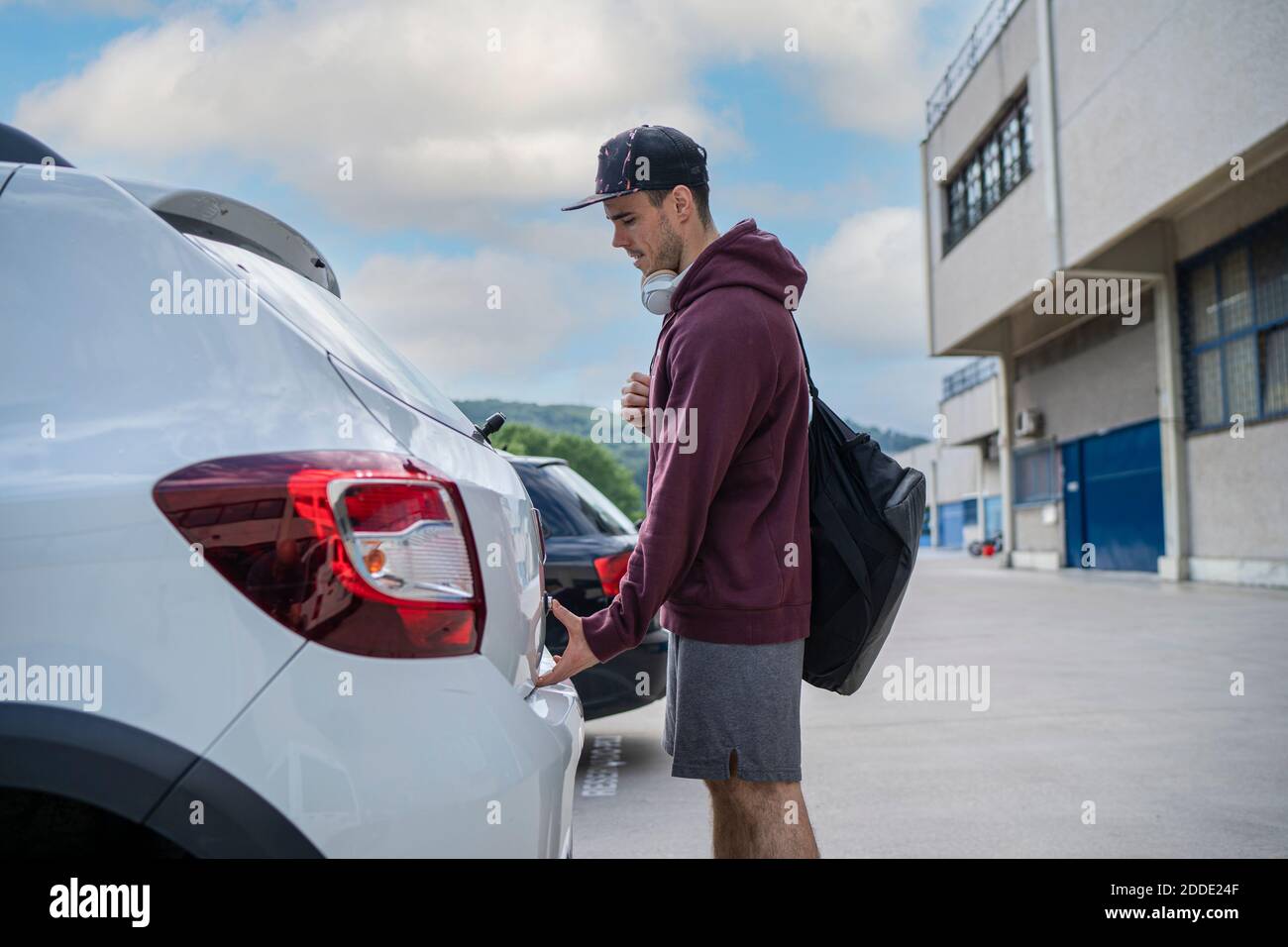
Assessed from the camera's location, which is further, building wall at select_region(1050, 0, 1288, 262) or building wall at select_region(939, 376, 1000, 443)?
building wall at select_region(939, 376, 1000, 443)

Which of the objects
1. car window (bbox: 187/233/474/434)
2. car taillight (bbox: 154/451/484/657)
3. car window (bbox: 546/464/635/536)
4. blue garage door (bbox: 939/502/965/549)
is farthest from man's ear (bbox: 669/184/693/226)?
blue garage door (bbox: 939/502/965/549)

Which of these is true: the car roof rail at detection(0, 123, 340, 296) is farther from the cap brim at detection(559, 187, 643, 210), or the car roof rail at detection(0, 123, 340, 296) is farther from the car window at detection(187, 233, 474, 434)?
the cap brim at detection(559, 187, 643, 210)

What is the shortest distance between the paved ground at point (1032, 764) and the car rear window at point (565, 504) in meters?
1.19

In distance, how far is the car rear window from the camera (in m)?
5.02

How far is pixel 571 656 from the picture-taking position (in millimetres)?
2043

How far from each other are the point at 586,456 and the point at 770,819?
13859cm

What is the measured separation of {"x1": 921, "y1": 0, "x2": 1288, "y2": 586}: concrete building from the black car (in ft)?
39.0

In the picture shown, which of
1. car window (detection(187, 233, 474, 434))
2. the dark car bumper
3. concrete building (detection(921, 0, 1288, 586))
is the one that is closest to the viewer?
car window (detection(187, 233, 474, 434))

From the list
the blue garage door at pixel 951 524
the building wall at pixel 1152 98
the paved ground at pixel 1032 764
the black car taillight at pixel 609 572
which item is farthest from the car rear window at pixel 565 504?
the blue garage door at pixel 951 524

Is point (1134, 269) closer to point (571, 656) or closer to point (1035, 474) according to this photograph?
point (1035, 474)

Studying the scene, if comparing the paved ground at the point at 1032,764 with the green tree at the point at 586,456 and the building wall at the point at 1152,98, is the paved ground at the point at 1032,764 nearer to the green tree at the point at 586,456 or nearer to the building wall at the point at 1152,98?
the building wall at the point at 1152,98

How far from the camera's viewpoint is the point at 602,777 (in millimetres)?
5078

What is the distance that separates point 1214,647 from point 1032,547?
19100mm

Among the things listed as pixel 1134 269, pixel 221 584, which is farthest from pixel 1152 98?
pixel 221 584
